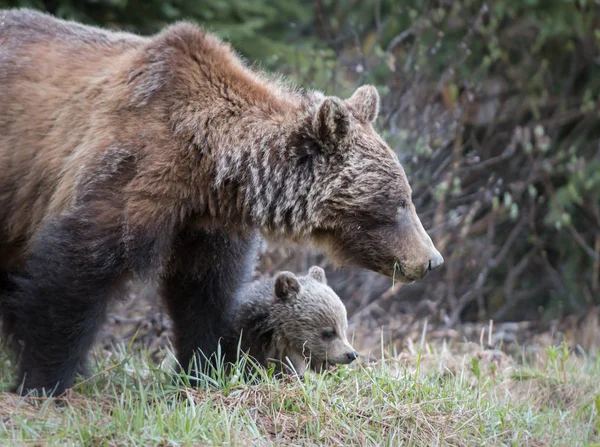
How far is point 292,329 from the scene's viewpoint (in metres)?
5.98

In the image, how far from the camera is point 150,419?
14.2 ft

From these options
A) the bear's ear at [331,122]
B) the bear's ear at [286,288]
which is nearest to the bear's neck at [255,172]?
the bear's ear at [331,122]

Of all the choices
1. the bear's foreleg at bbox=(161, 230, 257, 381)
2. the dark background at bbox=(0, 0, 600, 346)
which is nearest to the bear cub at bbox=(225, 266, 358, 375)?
the bear's foreleg at bbox=(161, 230, 257, 381)

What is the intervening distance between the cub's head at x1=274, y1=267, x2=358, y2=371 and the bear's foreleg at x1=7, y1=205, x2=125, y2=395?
1347mm

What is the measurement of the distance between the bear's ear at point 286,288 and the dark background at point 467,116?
228cm

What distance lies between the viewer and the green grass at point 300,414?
13.9ft

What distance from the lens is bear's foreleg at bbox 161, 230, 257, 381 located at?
552 cm

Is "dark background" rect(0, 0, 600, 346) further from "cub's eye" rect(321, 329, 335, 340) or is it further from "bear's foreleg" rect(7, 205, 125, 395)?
"bear's foreleg" rect(7, 205, 125, 395)

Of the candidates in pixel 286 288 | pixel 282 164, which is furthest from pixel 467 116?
pixel 282 164

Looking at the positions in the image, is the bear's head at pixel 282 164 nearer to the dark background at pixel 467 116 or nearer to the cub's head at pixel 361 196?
the cub's head at pixel 361 196

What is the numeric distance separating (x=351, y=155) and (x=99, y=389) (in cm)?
214

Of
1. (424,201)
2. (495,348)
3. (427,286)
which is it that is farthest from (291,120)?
(427,286)

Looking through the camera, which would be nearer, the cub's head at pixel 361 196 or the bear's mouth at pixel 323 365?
the cub's head at pixel 361 196

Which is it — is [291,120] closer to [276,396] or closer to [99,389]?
[276,396]
